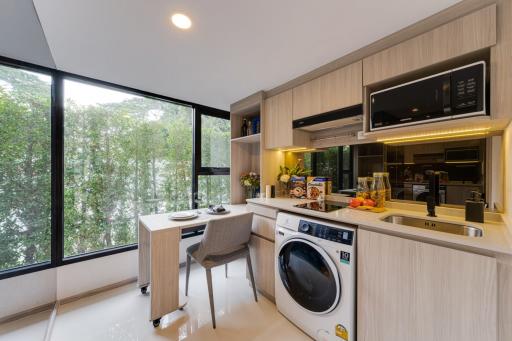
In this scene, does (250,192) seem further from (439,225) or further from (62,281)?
(62,281)

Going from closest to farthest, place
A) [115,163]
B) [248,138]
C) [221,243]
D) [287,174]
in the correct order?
[221,243] < [115,163] < [287,174] < [248,138]

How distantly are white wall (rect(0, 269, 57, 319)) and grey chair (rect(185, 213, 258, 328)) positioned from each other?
4.35 feet

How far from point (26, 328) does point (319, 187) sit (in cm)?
285

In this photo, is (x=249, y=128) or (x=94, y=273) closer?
(x=94, y=273)

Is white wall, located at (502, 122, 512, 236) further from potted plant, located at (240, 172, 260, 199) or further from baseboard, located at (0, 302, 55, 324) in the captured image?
baseboard, located at (0, 302, 55, 324)

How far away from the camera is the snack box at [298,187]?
2.29m

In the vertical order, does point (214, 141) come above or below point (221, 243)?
Result: above

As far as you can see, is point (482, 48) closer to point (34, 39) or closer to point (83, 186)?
point (34, 39)

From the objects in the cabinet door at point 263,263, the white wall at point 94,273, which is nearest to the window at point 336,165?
the cabinet door at point 263,263

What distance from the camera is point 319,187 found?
2.17 metres

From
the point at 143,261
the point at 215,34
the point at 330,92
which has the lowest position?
the point at 143,261

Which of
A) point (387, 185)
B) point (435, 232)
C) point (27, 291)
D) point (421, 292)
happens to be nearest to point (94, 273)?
point (27, 291)

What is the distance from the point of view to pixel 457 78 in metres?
1.11

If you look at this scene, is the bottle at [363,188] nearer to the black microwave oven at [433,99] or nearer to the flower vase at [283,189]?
the black microwave oven at [433,99]
